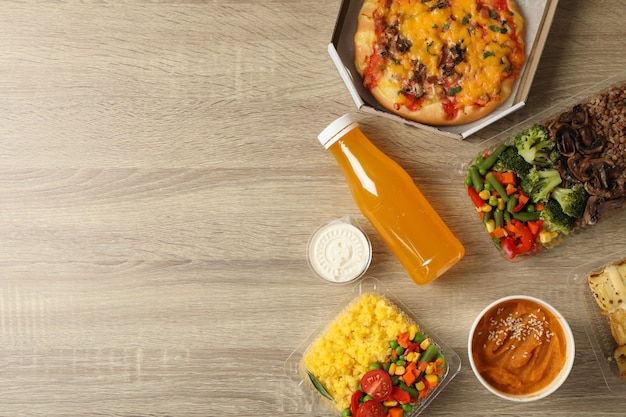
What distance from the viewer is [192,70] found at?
7.75ft

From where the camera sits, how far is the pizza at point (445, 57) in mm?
2201

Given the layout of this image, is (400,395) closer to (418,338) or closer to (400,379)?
(400,379)

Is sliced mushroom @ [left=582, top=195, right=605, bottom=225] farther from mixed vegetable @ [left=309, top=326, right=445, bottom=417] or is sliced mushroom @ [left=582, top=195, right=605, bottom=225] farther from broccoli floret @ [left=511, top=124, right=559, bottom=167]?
mixed vegetable @ [left=309, top=326, right=445, bottom=417]

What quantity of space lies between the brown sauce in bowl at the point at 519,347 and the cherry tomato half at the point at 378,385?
1.01ft

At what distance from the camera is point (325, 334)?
2289mm

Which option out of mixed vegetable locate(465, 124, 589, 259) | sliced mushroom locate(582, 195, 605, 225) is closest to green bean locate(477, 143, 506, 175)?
mixed vegetable locate(465, 124, 589, 259)

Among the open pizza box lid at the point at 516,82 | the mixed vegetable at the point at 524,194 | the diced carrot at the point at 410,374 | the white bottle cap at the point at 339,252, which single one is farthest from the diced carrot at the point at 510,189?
the diced carrot at the point at 410,374

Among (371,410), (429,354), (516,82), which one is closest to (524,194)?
(516,82)

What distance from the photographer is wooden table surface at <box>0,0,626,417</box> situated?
2312 millimetres

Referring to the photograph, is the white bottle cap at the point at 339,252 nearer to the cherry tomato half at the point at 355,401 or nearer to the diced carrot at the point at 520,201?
the cherry tomato half at the point at 355,401

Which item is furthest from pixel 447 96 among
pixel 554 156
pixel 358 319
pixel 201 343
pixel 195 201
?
pixel 201 343

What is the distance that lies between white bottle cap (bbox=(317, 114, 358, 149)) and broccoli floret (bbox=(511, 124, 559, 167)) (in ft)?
2.02

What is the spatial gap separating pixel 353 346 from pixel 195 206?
777 millimetres

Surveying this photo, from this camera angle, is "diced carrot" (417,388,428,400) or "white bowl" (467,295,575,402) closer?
"white bowl" (467,295,575,402)
